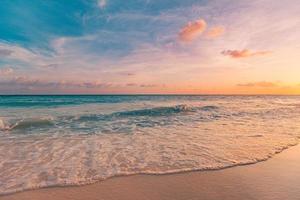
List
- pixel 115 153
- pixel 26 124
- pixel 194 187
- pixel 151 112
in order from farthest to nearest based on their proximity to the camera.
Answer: pixel 151 112 < pixel 26 124 < pixel 115 153 < pixel 194 187

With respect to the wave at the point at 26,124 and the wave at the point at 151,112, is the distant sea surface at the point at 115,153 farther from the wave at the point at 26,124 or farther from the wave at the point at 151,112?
the wave at the point at 151,112

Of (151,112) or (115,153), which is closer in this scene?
(115,153)

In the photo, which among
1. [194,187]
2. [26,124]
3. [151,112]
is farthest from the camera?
[151,112]

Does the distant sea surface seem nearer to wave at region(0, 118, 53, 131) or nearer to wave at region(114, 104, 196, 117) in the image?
wave at region(0, 118, 53, 131)

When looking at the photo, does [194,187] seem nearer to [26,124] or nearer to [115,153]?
[115,153]

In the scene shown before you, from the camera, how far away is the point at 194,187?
155 inches

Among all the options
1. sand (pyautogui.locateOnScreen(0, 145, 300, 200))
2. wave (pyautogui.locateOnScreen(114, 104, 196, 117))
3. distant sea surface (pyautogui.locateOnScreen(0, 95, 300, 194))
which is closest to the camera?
sand (pyautogui.locateOnScreen(0, 145, 300, 200))

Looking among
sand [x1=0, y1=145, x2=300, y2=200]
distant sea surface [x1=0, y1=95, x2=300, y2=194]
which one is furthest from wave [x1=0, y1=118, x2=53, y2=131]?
sand [x1=0, y1=145, x2=300, y2=200]

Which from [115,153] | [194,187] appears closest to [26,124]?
[115,153]

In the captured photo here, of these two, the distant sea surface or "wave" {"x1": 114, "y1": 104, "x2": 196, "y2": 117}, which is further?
"wave" {"x1": 114, "y1": 104, "x2": 196, "y2": 117}

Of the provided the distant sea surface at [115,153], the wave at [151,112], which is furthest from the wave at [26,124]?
the wave at [151,112]

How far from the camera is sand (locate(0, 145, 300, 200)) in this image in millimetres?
3619

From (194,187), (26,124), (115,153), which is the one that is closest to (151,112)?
(26,124)

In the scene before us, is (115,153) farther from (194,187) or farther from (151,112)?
(151,112)
